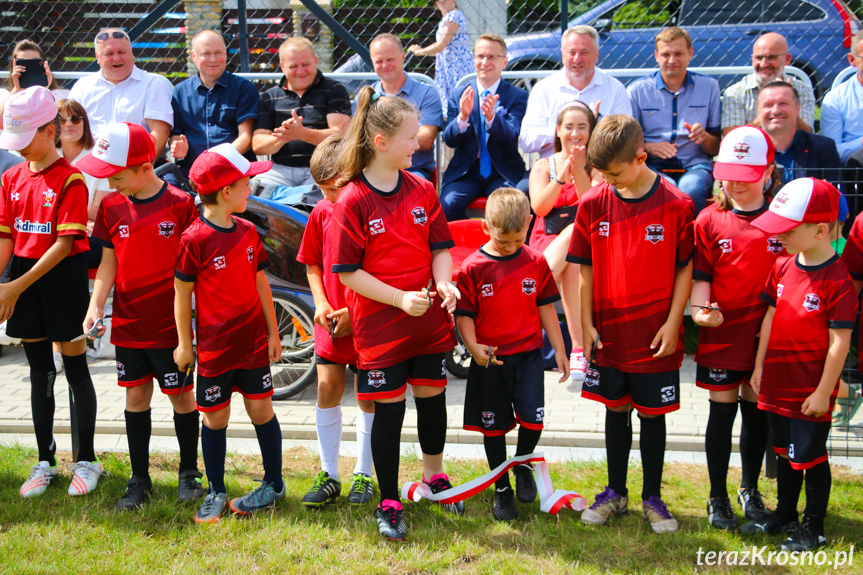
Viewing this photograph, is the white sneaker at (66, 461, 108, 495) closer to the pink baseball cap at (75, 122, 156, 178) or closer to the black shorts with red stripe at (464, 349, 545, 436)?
the pink baseball cap at (75, 122, 156, 178)

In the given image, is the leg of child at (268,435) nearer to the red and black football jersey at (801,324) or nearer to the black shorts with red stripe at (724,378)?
the black shorts with red stripe at (724,378)

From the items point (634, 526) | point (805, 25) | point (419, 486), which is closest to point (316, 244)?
point (419, 486)

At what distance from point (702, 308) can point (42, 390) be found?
10.9ft

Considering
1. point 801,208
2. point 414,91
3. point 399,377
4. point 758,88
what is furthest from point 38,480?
point 758,88

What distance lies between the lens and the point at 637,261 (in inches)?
138

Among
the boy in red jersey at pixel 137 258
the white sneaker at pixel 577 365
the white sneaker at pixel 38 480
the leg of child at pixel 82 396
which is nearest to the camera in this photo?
the boy in red jersey at pixel 137 258

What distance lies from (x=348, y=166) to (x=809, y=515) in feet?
8.00

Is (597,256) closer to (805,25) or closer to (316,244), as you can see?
(316,244)

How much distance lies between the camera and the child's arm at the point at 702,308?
3459 millimetres

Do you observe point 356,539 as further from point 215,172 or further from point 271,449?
point 215,172

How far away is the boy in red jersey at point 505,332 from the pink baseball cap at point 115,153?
162 cm

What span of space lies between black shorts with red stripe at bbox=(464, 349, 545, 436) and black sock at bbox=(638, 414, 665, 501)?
47 centimetres

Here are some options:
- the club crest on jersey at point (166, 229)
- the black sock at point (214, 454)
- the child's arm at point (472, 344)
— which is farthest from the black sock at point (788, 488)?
the club crest on jersey at point (166, 229)

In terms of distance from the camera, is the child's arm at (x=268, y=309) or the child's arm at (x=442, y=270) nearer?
the child's arm at (x=442, y=270)
